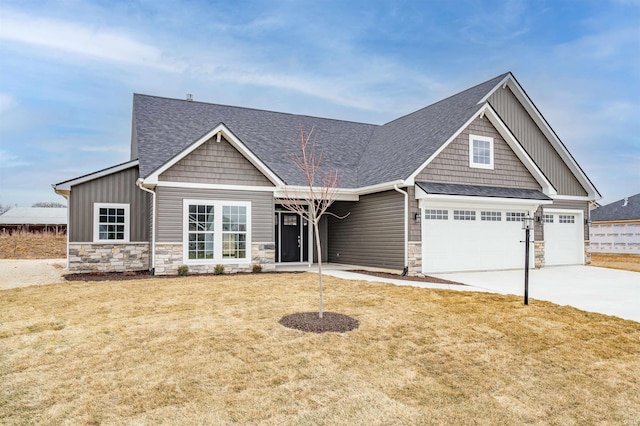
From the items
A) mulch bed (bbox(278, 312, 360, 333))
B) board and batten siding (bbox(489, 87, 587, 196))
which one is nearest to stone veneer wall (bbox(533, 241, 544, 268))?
board and batten siding (bbox(489, 87, 587, 196))

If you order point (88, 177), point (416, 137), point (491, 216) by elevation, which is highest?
point (416, 137)

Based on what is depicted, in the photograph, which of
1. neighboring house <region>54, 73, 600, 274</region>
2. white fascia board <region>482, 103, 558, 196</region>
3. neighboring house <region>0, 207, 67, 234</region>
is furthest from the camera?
neighboring house <region>0, 207, 67, 234</region>

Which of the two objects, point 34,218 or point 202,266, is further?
point 34,218

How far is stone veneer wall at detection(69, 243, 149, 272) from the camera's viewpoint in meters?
13.9

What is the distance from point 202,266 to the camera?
1309cm

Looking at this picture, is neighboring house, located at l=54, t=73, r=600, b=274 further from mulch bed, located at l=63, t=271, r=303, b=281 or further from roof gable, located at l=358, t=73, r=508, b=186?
mulch bed, located at l=63, t=271, r=303, b=281

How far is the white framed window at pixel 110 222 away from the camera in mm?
14227

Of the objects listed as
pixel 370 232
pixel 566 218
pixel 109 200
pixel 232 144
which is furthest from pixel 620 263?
pixel 109 200

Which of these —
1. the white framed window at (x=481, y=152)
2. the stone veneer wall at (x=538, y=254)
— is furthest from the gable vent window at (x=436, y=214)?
the stone veneer wall at (x=538, y=254)

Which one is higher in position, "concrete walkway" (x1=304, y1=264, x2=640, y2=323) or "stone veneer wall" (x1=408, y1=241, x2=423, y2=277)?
"stone veneer wall" (x1=408, y1=241, x2=423, y2=277)

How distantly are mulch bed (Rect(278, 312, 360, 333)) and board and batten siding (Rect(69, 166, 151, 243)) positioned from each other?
926 cm

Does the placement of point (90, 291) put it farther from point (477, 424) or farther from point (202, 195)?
point (477, 424)

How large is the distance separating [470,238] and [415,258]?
2.39 m

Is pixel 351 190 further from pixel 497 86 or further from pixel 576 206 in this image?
pixel 576 206
